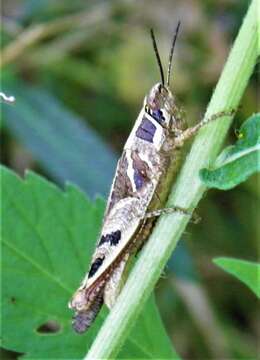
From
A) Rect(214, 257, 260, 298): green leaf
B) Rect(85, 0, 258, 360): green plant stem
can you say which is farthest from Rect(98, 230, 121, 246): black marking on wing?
Rect(85, 0, 258, 360): green plant stem

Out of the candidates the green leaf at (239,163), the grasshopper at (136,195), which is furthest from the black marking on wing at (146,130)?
the green leaf at (239,163)

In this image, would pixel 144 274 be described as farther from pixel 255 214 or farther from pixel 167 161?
pixel 255 214

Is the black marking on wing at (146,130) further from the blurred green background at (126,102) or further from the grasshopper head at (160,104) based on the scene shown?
the blurred green background at (126,102)

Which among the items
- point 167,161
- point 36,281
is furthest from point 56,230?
point 167,161

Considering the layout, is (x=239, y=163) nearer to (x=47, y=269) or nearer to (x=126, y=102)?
(x=47, y=269)

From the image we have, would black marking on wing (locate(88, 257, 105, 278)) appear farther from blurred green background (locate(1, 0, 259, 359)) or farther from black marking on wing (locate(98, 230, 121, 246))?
blurred green background (locate(1, 0, 259, 359))
